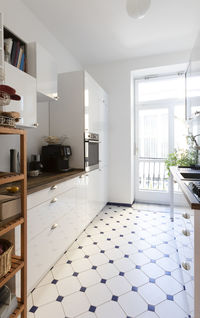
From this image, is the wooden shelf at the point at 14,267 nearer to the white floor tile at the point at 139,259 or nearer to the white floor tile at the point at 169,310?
the white floor tile at the point at 169,310

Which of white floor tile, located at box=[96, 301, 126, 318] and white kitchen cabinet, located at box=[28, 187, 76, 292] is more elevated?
white kitchen cabinet, located at box=[28, 187, 76, 292]

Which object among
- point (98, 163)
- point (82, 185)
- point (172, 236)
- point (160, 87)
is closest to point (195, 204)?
point (82, 185)

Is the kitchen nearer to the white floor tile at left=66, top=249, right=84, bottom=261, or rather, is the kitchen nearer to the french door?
the white floor tile at left=66, top=249, right=84, bottom=261

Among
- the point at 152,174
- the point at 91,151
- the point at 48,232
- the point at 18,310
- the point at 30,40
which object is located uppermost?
the point at 30,40

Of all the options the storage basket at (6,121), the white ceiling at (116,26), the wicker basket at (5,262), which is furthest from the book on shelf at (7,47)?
the wicker basket at (5,262)

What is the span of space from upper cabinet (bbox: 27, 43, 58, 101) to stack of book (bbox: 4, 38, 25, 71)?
71 mm

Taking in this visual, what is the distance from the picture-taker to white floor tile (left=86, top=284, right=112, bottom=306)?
1.36m

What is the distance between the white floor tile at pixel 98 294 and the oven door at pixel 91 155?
1.30 m

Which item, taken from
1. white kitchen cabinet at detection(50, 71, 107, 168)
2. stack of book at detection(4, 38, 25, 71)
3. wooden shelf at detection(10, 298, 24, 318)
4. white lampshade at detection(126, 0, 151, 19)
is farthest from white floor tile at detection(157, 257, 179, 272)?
white lampshade at detection(126, 0, 151, 19)

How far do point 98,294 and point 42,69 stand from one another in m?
2.09

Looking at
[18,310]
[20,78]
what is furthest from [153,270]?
[20,78]

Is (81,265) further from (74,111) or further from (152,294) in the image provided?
(74,111)

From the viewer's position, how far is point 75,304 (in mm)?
1332

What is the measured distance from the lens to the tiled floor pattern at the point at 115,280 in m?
1.29
